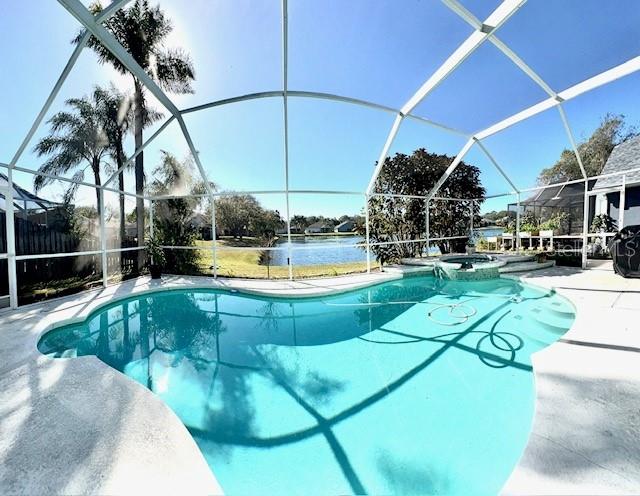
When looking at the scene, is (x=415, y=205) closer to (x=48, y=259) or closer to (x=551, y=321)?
(x=551, y=321)

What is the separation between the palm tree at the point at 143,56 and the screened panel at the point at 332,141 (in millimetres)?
3766

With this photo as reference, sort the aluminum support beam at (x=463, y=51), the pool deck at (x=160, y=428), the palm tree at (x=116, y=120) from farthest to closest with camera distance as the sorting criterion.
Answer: the palm tree at (x=116, y=120), the aluminum support beam at (x=463, y=51), the pool deck at (x=160, y=428)

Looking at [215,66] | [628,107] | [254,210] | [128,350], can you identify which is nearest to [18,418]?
[128,350]

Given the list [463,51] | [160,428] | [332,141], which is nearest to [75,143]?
[332,141]

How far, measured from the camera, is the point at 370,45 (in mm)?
5816

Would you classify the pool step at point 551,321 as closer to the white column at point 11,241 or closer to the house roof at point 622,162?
the house roof at point 622,162

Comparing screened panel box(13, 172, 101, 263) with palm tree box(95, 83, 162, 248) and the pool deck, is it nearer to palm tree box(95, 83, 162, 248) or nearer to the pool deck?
palm tree box(95, 83, 162, 248)

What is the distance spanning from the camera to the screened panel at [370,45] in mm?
4918

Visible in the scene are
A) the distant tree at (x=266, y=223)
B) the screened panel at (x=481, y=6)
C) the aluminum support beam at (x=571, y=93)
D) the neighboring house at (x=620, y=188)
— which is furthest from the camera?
the distant tree at (x=266, y=223)

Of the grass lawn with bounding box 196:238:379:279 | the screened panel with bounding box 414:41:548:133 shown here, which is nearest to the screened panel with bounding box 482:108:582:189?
the screened panel with bounding box 414:41:548:133

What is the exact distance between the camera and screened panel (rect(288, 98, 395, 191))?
297 inches

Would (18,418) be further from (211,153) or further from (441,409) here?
(211,153)

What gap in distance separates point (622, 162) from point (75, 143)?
20962 mm

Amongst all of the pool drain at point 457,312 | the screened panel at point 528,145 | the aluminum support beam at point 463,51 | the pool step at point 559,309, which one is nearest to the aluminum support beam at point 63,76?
the aluminum support beam at point 463,51
